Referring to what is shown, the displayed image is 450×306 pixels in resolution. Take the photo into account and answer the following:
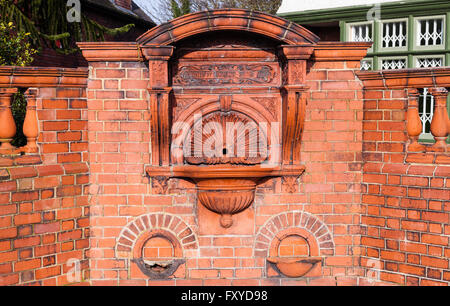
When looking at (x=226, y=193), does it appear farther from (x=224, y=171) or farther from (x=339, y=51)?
(x=339, y=51)

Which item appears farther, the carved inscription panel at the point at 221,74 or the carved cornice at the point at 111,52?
the carved inscription panel at the point at 221,74

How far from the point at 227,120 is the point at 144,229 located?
1.27 meters

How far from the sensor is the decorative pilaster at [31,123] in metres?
3.86

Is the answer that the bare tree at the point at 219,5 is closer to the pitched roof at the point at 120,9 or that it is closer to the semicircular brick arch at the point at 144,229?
the pitched roof at the point at 120,9

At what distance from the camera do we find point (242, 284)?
13.7 ft

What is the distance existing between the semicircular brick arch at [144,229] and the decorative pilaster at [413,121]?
85.1 inches

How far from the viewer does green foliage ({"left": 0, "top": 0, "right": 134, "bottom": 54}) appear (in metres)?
6.10

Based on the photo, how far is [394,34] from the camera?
21.2 ft

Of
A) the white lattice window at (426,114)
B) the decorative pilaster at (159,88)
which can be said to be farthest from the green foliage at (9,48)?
the white lattice window at (426,114)

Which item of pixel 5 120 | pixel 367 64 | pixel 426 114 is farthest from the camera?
pixel 367 64

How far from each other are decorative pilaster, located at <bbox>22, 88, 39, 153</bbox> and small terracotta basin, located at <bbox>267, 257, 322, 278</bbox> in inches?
92.5

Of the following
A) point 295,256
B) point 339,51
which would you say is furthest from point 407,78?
point 295,256

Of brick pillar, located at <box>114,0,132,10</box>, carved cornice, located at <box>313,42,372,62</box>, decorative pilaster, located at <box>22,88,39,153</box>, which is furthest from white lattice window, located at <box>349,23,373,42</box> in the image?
brick pillar, located at <box>114,0,132,10</box>

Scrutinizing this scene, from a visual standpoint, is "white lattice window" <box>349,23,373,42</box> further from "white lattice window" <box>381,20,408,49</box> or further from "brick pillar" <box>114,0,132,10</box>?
"brick pillar" <box>114,0,132,10</box>
